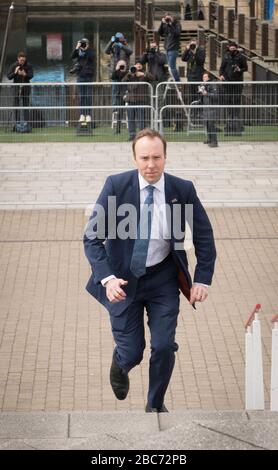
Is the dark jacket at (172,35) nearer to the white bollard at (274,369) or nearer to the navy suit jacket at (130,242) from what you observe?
the white bollard at (274,369)

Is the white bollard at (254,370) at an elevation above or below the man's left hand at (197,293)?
below

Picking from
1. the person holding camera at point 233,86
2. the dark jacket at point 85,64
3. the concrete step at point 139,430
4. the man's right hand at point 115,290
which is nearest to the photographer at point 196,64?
the person holding camera at point 233,86

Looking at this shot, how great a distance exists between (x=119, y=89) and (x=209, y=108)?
102 inches

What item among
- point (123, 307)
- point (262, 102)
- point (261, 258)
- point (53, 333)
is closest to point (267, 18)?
point (262, 102)

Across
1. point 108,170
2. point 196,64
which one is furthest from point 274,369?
point 196,64

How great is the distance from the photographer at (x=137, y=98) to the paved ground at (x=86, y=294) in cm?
56

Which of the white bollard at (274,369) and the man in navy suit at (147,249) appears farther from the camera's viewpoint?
the white bollard at (274,369)

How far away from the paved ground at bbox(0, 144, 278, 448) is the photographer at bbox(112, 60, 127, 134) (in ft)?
2.04

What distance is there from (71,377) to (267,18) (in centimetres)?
2763

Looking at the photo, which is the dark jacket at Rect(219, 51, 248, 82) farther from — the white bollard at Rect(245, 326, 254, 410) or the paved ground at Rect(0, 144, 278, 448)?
the white bollard at Rect(245, 326, 254, 410)

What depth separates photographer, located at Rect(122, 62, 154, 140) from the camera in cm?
Result: 1803

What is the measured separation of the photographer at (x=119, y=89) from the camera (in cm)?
1816

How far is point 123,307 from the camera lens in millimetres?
7863

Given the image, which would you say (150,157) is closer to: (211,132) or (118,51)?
(211,132)
